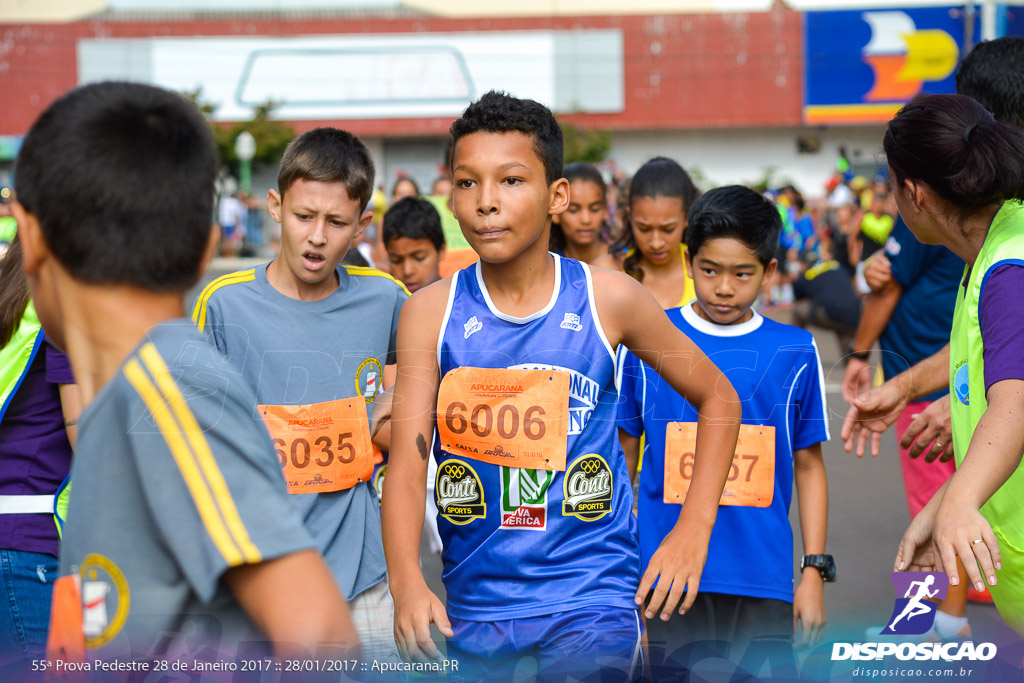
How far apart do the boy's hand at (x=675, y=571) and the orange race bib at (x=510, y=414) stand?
35 centimetres

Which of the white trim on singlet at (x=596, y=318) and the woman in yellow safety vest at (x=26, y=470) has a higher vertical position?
the white trim on singlet at (x=596, y=318)

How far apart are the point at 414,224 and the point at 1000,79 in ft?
9.85

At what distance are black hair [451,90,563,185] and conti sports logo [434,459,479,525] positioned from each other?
A: 86 cm

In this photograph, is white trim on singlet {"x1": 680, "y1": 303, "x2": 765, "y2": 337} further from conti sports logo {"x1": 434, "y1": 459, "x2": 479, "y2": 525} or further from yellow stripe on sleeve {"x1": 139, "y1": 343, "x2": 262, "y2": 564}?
yellow stripe on sleeve {"x1": 139, "y1": 343, "x2": 262, "y2": 564}

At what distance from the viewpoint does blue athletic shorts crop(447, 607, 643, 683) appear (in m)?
2.35

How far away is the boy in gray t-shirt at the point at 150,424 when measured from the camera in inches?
51.4

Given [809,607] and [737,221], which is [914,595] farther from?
[737,221]

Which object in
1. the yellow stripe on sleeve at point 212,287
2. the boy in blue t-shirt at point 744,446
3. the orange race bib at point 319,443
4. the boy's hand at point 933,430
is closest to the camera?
the boy's hand at point 933,430

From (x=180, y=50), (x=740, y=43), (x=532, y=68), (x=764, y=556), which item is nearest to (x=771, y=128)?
(x=740, y=43)

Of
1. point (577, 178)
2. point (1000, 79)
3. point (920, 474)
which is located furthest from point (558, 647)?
point (577, 178)

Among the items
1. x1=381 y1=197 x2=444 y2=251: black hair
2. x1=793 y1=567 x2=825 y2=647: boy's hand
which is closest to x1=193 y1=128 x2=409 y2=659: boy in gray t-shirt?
x1=793 y1=567 x2=825 y2=647: boy's hand

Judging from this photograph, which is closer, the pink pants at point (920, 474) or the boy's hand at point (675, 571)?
the boy's hand at point (675, 571)

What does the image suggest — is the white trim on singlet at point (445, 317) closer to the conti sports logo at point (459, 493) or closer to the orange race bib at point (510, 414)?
the orange race bib at point (510, 414)

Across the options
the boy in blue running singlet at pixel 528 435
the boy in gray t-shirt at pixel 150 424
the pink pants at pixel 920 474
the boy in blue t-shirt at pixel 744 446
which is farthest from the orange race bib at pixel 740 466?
the boy in gray t-shirt at pixel 150 424
